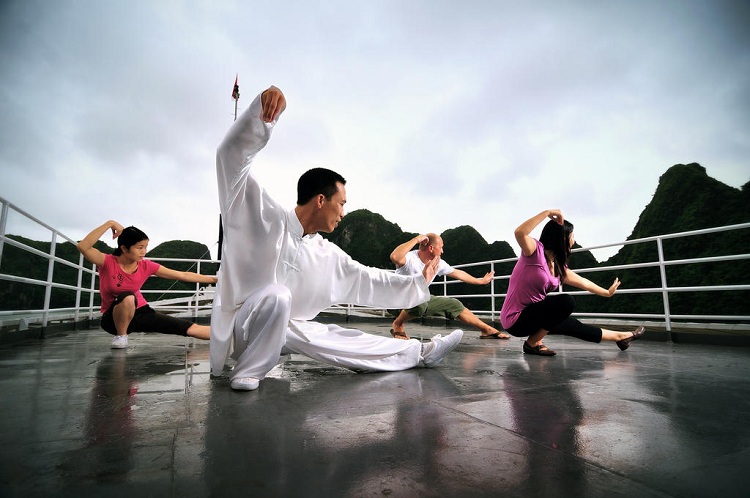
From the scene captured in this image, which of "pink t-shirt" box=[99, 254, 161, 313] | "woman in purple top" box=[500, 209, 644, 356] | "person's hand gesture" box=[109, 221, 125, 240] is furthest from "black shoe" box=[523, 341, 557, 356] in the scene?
"person's hand gesture" box=[109, 221, 125, 240]

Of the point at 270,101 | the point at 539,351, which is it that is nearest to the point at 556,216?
the point at 539,351

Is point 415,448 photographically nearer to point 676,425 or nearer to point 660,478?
point 660,478

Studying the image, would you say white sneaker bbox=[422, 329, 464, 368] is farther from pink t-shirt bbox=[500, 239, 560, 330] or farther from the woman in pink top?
the woman in pink top

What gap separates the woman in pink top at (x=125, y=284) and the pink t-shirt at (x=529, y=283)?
251 cm

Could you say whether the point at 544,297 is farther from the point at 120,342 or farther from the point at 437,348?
the point at 120,342

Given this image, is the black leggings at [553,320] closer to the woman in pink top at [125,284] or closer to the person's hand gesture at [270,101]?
the person's hand gesture at [270,101]

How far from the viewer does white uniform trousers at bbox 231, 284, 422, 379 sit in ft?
5.67

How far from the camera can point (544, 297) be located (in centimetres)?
297

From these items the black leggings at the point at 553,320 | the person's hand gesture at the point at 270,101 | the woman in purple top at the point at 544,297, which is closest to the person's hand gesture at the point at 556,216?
the woman in purple top at the point at 544,297

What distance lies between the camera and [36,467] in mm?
818

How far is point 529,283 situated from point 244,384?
225 centimetres

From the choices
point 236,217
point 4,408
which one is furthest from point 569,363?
point 4,408

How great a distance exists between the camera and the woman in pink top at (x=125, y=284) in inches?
126

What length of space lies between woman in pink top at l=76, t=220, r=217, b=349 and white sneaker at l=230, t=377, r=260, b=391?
1761mm
